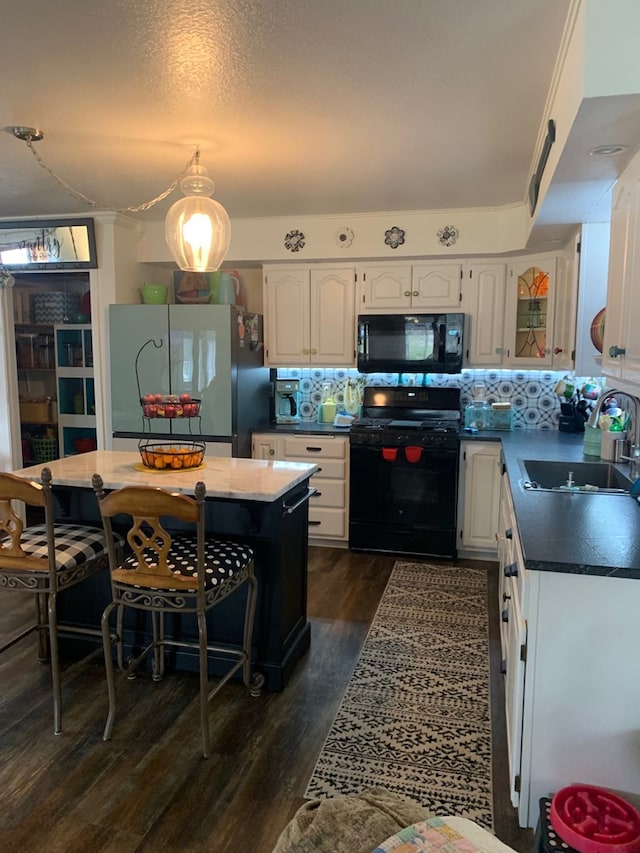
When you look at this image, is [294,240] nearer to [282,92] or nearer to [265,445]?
[265,445]

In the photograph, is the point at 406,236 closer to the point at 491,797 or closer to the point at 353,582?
the point at 353,582

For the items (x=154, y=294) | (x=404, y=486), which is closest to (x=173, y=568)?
(x=404, y=486)

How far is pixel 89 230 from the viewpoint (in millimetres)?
4316

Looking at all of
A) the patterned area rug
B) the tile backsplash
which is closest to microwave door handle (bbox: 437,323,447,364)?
the tile backsplash

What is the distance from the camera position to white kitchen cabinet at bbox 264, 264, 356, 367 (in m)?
4.52

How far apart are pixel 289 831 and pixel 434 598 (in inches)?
111

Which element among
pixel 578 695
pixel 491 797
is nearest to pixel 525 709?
pixel 578 695

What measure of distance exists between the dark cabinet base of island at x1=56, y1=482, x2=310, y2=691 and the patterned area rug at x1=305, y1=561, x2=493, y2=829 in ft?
1.18

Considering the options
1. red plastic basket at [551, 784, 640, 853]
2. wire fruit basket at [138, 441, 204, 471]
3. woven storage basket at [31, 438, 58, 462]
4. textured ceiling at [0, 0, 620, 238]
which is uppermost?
textured ceiling at [0, 0, 620, 238]

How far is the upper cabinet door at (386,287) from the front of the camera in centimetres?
439

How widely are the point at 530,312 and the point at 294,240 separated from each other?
177 cm

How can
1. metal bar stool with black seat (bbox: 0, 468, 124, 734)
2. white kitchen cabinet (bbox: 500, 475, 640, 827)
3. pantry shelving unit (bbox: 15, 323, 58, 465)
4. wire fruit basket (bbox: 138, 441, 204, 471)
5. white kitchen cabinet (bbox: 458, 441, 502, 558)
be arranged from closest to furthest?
white kitchen cabinet (bbox: 500, 475, 640, 827) < metal bar stool with black seat (bbox: 0, 468, 124, 734) < wire fruit basket (bbox: 138, 441, 204, 471) < white kitchen cabinet (bbox: 458, 441, 502, 558) < pantry shelving unit (bbox: 15, 323, 58, 465)

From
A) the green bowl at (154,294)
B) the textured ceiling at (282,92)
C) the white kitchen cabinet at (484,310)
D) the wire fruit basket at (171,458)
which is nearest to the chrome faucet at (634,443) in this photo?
the white kitchen cabinet at (484,310)

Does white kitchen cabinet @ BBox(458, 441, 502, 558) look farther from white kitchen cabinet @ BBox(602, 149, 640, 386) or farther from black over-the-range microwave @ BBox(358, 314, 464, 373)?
white kitchen cabinet @ BBox(602, 149, 640, 386)
